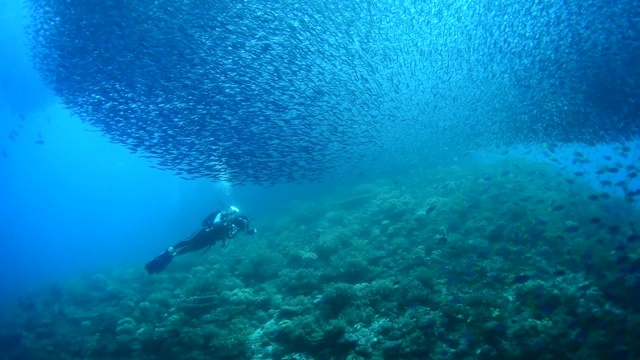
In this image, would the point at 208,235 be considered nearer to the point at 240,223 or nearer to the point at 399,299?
the point at 240,223

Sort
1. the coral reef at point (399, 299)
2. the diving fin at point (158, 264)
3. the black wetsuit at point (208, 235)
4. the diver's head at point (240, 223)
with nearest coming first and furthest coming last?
the coral reef at point (399, 299) < the diving fin at point (158, 264) < the black wetsuit at point (208, 235) < the diver's head at point (240, 223)

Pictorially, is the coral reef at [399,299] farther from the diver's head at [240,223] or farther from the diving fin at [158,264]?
the diver's head at [240,223]

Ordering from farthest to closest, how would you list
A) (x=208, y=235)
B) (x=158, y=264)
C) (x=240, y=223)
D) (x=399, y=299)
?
1. (x=240, y=223)
2. (x=208, y=235)
3. (x=158, y=264)
4. (x=399, y=299)

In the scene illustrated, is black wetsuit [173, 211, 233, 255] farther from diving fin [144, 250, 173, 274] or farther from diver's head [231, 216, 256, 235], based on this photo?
diving fin [144, 250, 173, 274]

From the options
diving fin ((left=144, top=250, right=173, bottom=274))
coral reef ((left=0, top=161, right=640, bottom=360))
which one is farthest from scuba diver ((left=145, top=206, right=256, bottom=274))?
coral reef ((left=0, top=161, right=640, bottom=360))

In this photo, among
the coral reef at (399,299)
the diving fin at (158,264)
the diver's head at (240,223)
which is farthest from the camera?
the diver's head at (240,223)

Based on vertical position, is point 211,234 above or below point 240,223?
below

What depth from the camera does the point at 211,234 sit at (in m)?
13.2

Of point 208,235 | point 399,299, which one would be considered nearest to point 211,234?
point 208,235

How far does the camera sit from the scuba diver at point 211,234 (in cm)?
1312

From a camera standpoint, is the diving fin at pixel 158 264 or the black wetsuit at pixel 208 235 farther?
the black wetsuit at pixel 208 235

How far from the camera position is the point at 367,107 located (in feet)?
58.6

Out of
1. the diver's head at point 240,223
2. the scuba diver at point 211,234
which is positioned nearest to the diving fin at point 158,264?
the scuba diver at point 211,234

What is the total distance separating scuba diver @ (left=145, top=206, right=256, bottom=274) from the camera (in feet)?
43.1
